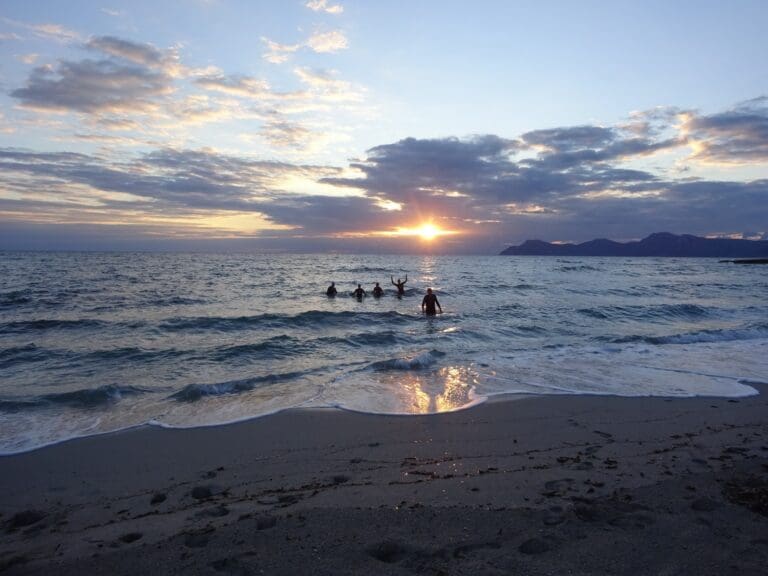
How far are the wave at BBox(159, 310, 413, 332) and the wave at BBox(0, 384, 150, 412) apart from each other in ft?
29.4

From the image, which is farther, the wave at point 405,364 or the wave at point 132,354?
the wave at point 132,354

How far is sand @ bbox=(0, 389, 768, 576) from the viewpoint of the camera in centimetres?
408

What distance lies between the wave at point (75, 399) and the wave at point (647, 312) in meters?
21.5

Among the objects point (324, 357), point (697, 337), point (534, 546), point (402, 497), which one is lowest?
point (324, 357)

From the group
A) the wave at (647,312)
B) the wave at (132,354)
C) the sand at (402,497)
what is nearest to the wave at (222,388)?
the sand at (402,497)

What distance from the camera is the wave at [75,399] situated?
952 cm

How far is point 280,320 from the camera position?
22156mm

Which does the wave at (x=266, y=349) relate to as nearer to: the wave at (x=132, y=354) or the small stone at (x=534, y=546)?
the wave at (x=132, y=354)

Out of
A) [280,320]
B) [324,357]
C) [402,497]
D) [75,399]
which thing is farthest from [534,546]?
[280,320]

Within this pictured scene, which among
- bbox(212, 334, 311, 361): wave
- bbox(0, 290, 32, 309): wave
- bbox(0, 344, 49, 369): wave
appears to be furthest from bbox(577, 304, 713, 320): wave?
bbox(0, 290, 32, 309): wave

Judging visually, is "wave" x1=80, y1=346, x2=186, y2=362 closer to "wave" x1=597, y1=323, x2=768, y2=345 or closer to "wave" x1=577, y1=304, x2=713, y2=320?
"wave" x1=597, y1=323, x2=768, y2=345

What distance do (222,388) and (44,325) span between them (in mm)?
13609

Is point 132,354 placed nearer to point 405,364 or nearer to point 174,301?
point 405,364

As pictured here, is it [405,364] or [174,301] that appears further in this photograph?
[174,301]
